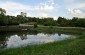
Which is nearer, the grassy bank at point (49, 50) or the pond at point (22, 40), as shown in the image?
the grassy bank at point (49, 50)

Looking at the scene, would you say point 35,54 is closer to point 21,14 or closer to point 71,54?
point 71,54

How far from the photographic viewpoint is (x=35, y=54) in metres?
15.1

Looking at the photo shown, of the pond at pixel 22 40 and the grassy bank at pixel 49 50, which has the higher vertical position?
the grassy bank at pixel 49 50

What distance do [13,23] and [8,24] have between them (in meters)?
5.98

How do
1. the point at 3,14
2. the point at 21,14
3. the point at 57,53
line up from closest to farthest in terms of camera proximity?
the point at 57,53 → the point at 3,14 → the point at 21,14

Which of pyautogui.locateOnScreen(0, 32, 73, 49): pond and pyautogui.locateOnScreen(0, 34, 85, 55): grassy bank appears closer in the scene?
pyautogui.locateOnScreen(0, 34, 85, 55): grassy bank

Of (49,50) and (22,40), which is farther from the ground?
(49,50)

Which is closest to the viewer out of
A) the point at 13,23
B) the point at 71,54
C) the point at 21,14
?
the point at 71,54

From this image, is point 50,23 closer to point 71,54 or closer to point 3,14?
point 3,14

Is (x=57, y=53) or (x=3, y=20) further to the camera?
(x=3, y=20)

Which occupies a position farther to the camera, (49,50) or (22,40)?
(22,40)

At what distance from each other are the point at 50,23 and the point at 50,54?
9257 centimetres

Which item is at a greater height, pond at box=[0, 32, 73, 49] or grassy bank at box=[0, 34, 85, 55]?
grassy bank at box=[0, 34, 85, 55]

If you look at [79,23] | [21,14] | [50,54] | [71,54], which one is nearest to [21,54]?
[50,54]
